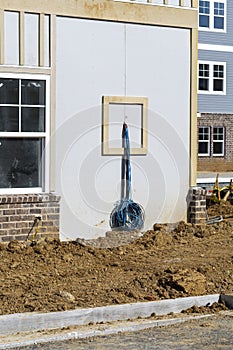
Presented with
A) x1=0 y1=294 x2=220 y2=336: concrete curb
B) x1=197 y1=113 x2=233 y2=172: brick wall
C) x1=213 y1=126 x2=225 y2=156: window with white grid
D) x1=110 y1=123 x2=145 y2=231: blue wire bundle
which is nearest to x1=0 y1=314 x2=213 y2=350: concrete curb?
x1=0 y1=294 x2=220 y2=336: concrete curb

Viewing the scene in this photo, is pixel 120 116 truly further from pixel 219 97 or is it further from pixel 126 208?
pixel 219 97

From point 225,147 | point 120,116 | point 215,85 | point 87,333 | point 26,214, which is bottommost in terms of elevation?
point 87,333

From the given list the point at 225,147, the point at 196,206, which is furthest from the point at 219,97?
the point at 196,206

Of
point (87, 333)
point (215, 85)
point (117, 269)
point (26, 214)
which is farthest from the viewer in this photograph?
point (215, 85)

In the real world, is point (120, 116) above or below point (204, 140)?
below

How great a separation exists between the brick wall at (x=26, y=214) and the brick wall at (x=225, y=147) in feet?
93.0

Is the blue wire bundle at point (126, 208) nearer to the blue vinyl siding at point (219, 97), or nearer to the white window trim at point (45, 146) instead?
the white window trim at point (45, 146)

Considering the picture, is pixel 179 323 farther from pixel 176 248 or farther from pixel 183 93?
pixel 183 93

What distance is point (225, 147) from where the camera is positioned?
145 ft

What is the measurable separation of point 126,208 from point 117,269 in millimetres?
3214

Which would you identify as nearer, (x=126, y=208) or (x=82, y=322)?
(x=82, y=322)

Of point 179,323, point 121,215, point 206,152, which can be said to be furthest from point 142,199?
point 206,152

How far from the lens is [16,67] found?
1359 centimetres

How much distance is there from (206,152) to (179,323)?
34.1m
